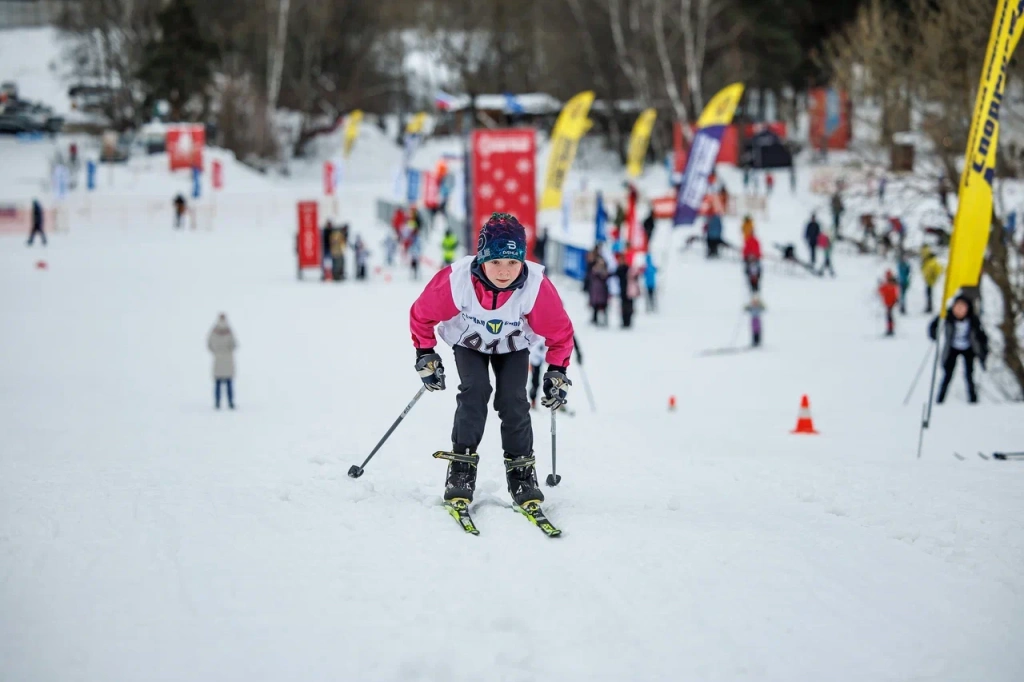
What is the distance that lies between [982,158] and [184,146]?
1510 inches

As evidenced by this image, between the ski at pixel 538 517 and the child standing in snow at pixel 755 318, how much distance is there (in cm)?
1263

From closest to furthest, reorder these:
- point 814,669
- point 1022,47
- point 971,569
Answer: point 814,669
point 971,569
point 1022,47

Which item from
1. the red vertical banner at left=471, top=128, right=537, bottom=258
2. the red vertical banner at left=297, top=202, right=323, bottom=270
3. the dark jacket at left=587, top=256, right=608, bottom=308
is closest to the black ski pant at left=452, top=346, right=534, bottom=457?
the dark jacket at left=587, top=256, right=608, bottom=308

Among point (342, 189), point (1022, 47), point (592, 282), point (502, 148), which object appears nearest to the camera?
point (1022, 47)

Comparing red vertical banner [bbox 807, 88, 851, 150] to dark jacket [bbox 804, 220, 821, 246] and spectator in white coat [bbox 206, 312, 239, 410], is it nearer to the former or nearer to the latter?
dark jacket [bbox 804, 220, 821, 246]

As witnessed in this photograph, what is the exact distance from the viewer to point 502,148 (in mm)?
23078

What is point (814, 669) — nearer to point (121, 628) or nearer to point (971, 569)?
point (971, 569)

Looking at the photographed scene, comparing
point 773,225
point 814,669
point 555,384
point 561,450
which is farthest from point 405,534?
point 773,225

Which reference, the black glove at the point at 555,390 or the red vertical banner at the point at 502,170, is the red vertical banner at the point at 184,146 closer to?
the red vertical banner at the point at 502,170

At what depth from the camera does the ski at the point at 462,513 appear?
498 centimetres

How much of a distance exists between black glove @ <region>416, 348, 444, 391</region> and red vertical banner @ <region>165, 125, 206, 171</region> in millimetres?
38491

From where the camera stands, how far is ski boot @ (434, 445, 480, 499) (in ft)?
17.9

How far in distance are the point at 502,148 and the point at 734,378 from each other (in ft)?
32.8

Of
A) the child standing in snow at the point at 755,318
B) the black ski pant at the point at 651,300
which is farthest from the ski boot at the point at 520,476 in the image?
the black ski pant at the point at 651,300
